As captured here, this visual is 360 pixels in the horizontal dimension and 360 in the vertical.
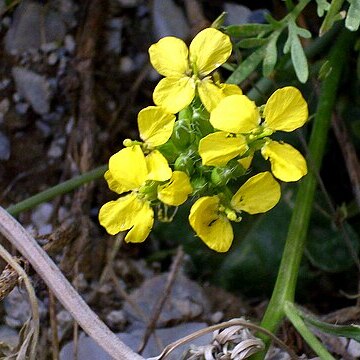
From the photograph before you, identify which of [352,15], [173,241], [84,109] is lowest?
[173,241]

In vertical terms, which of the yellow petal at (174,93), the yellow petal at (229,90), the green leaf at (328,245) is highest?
the yellow petal at (174,93)

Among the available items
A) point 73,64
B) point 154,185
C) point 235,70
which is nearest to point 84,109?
point 73,64

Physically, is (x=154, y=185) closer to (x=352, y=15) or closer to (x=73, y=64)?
(x=352, y=15)

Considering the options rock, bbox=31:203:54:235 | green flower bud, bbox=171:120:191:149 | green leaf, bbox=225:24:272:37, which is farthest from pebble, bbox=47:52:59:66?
green flower bud, bbox=171:120:191:149

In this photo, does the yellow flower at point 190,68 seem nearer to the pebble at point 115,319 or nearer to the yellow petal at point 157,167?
the yellow petal at point 157,167

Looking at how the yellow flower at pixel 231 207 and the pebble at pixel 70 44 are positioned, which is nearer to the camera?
the yellow flower at pixel 231 207

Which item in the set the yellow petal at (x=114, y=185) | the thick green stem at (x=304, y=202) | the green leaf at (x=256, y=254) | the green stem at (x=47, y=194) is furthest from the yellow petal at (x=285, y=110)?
the green leaf at (x=256, y=254)

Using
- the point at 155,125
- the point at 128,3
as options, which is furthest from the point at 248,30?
the point at 128,3
